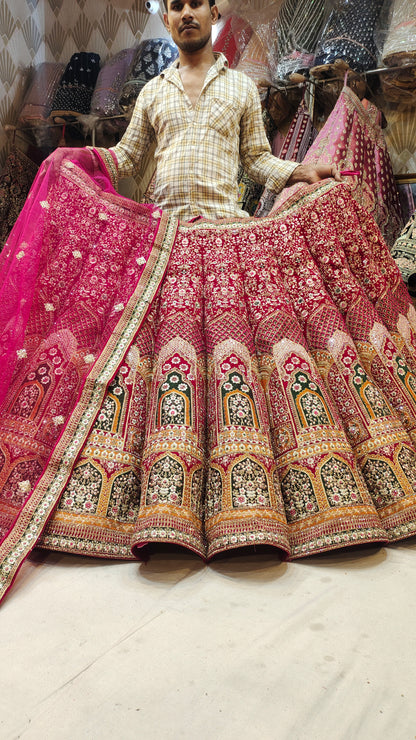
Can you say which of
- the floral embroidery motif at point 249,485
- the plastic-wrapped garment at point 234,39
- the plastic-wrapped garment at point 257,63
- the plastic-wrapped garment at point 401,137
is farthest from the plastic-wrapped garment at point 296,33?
the floral embroidery motif at point 249,485

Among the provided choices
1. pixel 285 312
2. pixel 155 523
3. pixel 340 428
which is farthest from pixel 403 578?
pixel 285 312

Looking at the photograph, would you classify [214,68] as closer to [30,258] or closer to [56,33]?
[30,258]

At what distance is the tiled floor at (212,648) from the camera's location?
69 centimetres

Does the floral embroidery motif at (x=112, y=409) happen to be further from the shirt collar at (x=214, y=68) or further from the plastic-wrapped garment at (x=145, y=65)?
the plastic-wrapped garment at (x=145, y=65)

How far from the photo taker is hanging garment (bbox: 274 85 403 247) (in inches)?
103

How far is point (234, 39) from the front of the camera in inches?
122

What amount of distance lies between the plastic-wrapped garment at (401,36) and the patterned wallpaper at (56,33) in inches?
49.5

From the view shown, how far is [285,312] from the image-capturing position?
1447mm

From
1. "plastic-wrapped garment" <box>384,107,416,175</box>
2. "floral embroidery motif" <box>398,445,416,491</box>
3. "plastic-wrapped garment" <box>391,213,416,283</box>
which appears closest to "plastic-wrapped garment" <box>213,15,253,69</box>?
"plastic-wrapped garment" <box>384,107,416,175</box>

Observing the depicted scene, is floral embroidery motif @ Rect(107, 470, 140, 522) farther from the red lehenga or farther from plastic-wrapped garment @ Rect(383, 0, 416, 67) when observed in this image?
plastic-wrapped garment @ Rect(383, 0, 416, 67)

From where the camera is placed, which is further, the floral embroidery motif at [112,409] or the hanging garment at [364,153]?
the hanging garment at [364,153]

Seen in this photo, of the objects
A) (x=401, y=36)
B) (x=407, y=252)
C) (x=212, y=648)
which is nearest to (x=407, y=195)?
(x=401, y=36)

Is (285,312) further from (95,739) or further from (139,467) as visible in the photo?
(95,739)

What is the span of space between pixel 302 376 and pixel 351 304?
314mm
